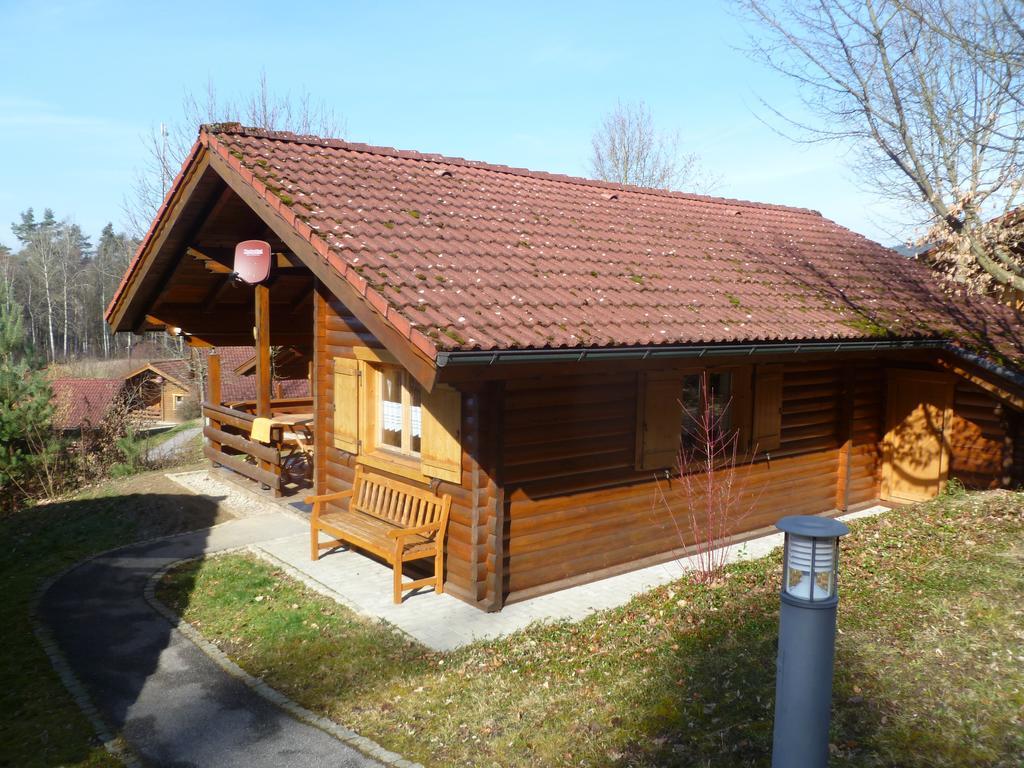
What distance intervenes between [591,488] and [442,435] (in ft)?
5.68

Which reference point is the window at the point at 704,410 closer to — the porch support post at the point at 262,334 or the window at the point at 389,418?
the window at the point at 389,418

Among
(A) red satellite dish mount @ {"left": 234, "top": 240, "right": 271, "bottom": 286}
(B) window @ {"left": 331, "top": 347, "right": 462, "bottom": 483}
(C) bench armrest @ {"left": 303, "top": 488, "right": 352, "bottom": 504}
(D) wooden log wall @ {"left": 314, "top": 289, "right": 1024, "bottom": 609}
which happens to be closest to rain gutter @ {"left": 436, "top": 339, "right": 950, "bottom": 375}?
(D) wooden log wall @ {"left": 314, "top": 289, "right": 1024, "bottom": 609}

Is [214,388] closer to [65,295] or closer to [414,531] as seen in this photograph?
[414,531]

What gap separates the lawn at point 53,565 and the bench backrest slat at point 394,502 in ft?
10.7

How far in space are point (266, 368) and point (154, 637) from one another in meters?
4.46

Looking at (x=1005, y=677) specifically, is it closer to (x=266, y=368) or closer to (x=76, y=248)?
(x=266, y=368)

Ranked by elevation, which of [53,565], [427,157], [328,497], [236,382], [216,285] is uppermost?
[427,157]

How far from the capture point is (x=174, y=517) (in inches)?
444

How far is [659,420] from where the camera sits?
856 centimetres

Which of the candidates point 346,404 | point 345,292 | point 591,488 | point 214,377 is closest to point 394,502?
point 346,404

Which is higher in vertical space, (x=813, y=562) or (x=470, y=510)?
(x=813, y=562)

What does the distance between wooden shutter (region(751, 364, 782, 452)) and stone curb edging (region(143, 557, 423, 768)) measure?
20.3 feet

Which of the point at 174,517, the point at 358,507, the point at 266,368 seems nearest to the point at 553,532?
the point at 358,507

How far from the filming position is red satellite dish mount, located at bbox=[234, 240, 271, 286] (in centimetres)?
951
